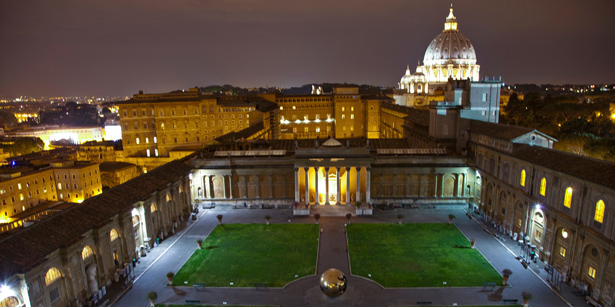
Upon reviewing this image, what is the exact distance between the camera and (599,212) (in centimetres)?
3447

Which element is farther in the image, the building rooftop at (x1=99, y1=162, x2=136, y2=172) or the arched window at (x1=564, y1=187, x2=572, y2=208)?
the building rooftop at (x1=99, y1=162, x2=136, y2=172)

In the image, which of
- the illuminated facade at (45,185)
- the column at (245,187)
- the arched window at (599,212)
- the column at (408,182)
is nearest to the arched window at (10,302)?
the column at (245,187)

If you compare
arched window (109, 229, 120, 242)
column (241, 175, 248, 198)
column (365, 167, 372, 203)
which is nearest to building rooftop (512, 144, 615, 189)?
column (365, 167, 372, 203)

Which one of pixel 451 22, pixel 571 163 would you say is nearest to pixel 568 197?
pixel 571 163

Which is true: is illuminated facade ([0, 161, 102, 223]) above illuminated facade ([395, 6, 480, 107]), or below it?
below

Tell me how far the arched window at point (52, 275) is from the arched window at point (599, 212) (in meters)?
49.1

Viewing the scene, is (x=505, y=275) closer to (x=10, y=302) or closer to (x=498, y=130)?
(x=498, y=130)

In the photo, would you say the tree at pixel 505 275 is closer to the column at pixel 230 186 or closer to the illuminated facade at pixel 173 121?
the column at pixel 230 186

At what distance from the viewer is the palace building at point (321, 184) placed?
33094 mm

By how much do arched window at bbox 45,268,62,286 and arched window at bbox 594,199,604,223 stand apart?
4908 centimetres

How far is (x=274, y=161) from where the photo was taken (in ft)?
212

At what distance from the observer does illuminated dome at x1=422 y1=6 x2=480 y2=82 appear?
553 feet

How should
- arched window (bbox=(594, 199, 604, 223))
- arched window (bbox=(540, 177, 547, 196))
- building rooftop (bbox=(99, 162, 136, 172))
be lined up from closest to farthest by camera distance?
arched window (bbox=(594, 199, 604, 223)), arched window (bbox=(540, 177, 547, 196)), building rooftop (bbox=(99, 162, 136, 172))

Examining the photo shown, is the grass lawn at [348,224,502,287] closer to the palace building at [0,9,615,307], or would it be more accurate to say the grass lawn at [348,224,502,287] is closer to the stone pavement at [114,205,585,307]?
the stone pavement at [114,205,585,307]
